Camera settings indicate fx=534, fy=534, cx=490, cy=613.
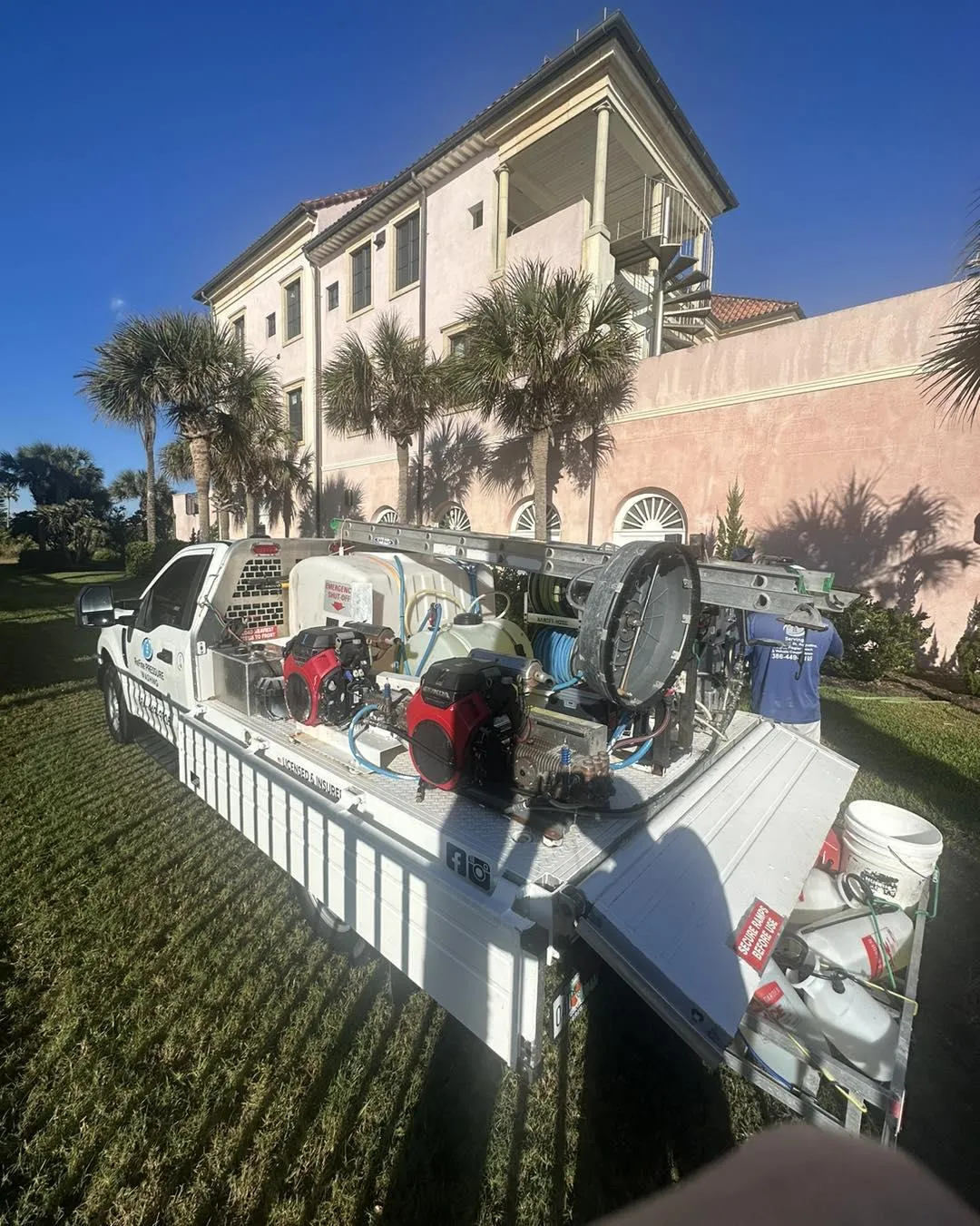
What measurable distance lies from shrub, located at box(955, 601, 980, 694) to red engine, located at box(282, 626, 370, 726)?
9232mm

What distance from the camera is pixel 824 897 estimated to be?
2.84m

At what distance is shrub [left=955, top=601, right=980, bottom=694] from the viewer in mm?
7969

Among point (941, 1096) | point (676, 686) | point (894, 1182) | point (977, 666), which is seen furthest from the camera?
point (977, 666)

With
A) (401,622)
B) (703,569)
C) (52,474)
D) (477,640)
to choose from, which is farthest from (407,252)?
(52,474)

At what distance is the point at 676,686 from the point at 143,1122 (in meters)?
3.02

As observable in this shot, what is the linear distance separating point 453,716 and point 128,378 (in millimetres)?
15656

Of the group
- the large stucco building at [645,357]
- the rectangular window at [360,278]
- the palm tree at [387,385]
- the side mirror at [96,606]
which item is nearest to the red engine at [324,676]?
the side mirror at [96,606]

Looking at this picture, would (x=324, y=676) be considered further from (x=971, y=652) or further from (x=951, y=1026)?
(x=971, y=652)

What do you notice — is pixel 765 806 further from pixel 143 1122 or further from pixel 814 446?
pixel 814 446

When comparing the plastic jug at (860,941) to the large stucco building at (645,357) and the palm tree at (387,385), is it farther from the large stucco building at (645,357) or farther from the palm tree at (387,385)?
the palm tree at (387,385)

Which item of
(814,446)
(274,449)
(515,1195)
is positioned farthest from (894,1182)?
(274,449)

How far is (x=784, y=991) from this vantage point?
212 cm

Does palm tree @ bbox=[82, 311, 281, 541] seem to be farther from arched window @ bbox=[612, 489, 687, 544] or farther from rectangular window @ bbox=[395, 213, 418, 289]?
arched window @ bbox=[612, 489, 687, 544]

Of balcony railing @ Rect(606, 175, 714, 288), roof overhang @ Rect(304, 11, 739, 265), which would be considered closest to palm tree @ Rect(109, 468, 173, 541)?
roof overhang @ Rect(304, 11, 739, 265)
